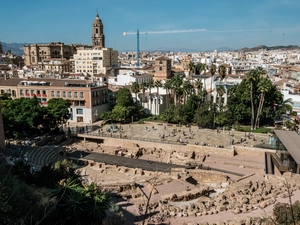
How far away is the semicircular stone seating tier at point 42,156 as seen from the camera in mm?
34312

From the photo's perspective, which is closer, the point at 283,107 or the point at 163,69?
the point at 283,107

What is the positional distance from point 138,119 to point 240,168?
28.0 m

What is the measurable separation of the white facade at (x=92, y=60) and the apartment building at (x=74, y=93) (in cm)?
5408

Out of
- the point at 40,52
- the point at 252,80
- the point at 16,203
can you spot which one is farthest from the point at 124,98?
the point at 40,52

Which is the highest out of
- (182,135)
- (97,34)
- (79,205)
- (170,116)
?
(97,34)

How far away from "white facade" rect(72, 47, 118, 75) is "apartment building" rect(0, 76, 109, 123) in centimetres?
5408

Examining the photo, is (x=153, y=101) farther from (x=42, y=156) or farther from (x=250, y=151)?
(x=42, y=156)

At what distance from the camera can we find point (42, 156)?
36.6 metres

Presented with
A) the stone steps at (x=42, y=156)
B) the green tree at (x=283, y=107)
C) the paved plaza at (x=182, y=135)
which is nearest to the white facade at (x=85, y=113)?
the paved plaza at (x=182, y=135)

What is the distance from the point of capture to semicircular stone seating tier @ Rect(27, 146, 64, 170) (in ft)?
113

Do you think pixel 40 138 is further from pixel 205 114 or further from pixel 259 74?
pixel 259 74

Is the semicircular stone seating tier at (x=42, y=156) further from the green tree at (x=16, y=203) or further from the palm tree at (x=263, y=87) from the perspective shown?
the palm tree at (x=263, y=87)

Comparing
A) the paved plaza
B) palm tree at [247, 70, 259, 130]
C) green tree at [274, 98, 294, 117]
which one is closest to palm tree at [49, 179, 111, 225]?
the paved plaza

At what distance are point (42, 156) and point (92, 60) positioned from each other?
84568 millimetres
